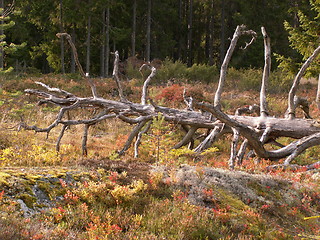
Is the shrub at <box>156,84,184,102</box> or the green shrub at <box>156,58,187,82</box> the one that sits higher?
the green shrub at <box>156,58,187,82</box>

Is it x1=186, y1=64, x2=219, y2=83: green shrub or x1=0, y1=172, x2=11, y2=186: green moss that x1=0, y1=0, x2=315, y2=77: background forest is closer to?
x1=186, y1=64, x2=219, y2=83: green shrub

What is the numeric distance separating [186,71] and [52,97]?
15.9m

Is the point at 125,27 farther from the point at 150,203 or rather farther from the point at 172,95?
the point at 150,203

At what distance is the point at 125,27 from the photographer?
34.6 metres

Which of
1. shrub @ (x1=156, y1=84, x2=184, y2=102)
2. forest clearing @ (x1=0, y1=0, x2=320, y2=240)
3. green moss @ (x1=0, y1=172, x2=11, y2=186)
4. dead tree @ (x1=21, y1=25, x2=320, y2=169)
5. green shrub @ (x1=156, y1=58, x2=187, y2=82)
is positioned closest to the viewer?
forest clearing @ (x1=0, y1=0, x2=320, y2=240)

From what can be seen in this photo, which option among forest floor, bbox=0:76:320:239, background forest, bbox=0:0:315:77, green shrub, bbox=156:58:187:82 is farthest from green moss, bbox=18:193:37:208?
background forest, bbox=0:0:315:77

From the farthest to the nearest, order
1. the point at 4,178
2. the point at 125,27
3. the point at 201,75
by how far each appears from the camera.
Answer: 1. the point at 125,27
2. the point at 201,75
3. the point at 4,178

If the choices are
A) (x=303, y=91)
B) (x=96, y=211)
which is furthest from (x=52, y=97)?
(x=303, y=91)

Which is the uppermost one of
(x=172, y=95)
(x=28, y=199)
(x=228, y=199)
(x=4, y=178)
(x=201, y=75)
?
(x=201, y=75)

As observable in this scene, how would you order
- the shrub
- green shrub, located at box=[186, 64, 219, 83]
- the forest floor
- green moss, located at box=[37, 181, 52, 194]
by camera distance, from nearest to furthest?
the forest floor
green moss, located at box=[37, 181, 52, 194]
the shrub
green shrub, located at box=[186, 64, 219, 83]

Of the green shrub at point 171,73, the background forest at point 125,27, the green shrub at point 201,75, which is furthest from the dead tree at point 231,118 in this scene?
the background forest at point 125,27

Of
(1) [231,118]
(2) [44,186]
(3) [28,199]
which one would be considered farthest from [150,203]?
(1) [231,118]

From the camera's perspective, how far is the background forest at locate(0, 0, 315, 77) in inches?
1137

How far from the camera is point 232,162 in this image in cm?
613
